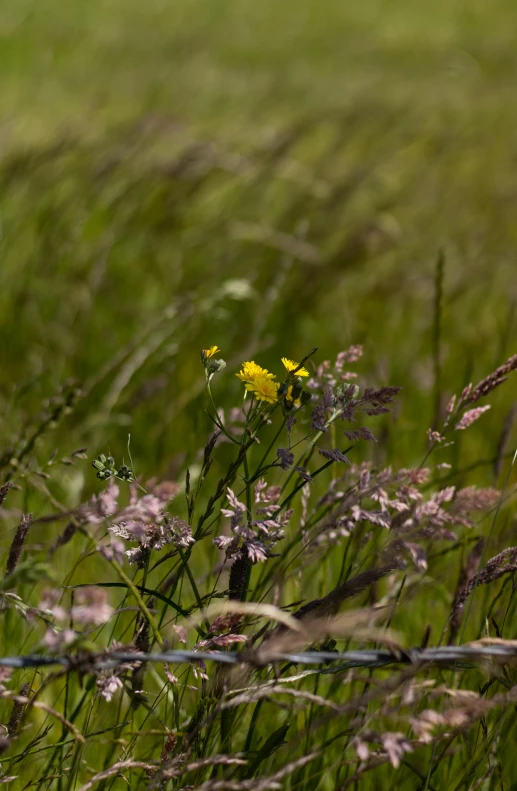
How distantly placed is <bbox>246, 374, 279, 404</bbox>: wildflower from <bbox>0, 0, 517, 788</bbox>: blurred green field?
0.87 feet

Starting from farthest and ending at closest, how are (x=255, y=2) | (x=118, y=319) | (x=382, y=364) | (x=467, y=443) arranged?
(x=255, y=2) < (x=118, y=319) < (x=467, y=443) < (x=382, y=364)

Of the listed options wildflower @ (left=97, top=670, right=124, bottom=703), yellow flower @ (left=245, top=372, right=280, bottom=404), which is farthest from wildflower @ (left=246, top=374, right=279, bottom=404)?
wildflower @ (left=97, top=670, right=124, bottom=703)

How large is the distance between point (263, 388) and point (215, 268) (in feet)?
8.00

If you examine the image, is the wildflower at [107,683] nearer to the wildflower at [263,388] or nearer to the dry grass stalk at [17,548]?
the dry grass stalk at [17,548]

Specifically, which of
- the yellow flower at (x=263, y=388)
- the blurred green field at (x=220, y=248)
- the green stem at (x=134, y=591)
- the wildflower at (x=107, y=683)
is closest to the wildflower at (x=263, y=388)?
the yellow flower at (x=263, y=388)

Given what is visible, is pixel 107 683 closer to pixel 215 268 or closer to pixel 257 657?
pixel 257 657

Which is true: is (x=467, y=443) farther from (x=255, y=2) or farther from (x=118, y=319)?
(x=255, y=2)

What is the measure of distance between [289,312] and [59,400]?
2.45 m

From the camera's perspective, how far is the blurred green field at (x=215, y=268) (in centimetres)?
239

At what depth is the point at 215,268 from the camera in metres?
3.45

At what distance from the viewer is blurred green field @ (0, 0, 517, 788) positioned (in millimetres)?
2391

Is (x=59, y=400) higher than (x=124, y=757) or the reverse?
higher

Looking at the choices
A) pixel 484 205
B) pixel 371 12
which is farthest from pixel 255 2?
pixel 484 205

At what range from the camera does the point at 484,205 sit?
5801 mm
